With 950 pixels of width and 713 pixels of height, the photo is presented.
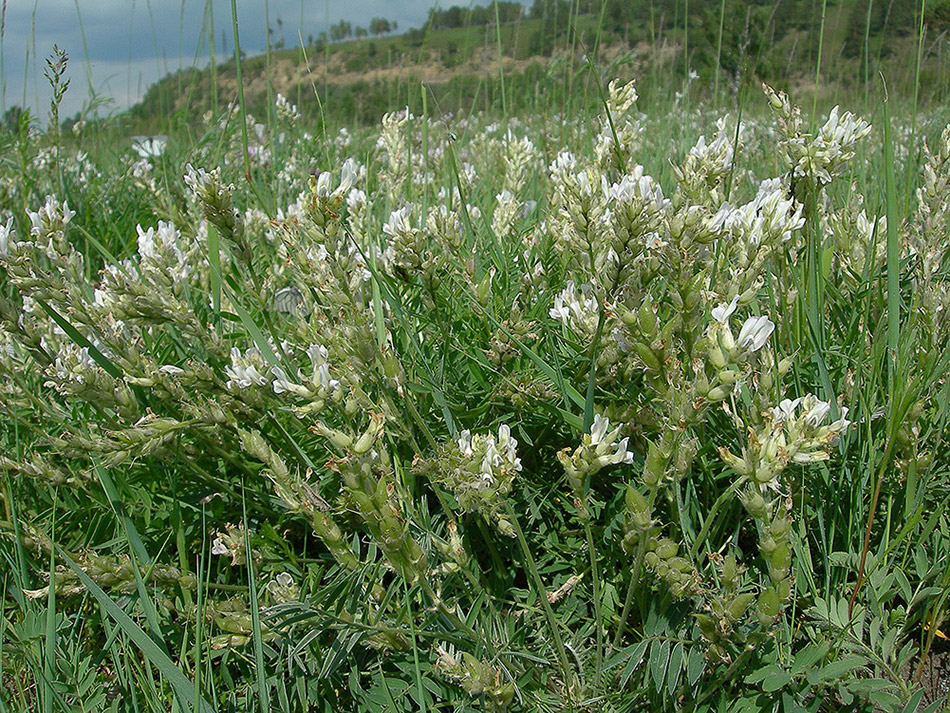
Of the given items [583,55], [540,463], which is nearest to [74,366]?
[540,463]

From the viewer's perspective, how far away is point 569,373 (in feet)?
5.32

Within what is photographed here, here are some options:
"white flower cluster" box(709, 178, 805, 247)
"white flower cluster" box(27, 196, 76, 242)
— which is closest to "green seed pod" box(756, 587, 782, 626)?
"white flower cluster" box(709, 178, 805, 247)

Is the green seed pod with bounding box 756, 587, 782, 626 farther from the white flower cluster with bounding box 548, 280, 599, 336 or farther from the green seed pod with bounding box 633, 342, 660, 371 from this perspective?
the white flower cluster with bounding box 548, 280, 599, 336

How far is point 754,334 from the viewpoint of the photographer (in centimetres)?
100

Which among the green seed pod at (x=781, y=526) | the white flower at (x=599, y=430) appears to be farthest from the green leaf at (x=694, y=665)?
the white flower at (x=599, y=430)

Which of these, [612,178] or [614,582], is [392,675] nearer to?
[614,582]

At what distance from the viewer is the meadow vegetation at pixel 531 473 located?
3.57 feet

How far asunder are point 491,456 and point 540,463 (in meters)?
0.54

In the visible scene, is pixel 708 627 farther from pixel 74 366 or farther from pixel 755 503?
pixel 74 366

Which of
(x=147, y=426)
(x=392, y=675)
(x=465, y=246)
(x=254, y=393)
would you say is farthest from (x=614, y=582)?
(x=465, y=246)

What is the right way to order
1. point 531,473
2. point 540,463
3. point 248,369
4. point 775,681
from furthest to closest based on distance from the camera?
point 540,463 → point 531,473 → point 248,369 → point 775,681

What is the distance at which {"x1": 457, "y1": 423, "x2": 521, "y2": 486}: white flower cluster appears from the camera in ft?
3.69

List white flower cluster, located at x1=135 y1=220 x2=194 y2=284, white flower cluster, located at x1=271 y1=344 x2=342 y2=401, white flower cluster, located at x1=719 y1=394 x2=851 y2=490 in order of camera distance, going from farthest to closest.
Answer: white flower cluster, located at x1=135 y1=220 x2=194 y2=284 → white flower cluster, located at x1=271 y1=344 x2=342 y2=401 → white flower cluster, located at x1=719 y1=394 x2=851 y2=490

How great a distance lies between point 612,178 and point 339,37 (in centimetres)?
292
